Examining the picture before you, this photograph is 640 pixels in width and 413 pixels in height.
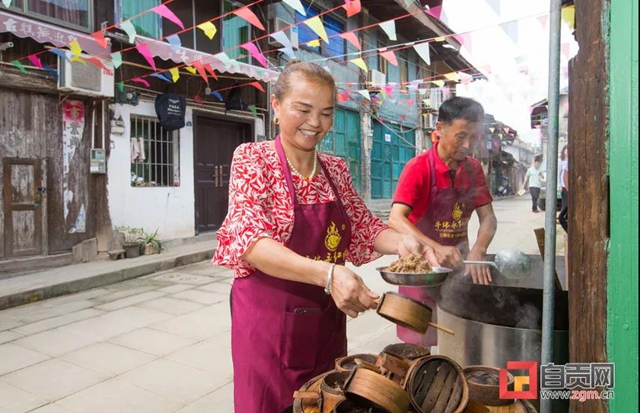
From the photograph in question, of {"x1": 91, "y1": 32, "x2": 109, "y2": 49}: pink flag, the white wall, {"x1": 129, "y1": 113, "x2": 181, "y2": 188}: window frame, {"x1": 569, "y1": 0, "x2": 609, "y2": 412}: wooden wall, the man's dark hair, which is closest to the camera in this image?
{"x1": 569, "y1": 0, "x2": 609, "y2": 412}: wooden wall

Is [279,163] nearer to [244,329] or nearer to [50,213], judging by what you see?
[244,329]

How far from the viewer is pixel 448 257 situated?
2176 millimetres

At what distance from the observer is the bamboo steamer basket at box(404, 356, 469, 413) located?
139cm

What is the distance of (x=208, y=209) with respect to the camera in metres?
10.1

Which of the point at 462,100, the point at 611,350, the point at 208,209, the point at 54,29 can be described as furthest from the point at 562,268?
the point at 208,209

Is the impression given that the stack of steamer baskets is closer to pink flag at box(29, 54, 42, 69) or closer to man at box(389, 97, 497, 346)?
man at box(389, 97, 497, 346)

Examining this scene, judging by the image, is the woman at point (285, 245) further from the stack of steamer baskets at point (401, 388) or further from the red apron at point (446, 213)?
the red apron at point (446, 213)

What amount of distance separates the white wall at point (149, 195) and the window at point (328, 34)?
463cm

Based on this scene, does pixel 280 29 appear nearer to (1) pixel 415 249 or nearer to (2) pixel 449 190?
(2) pixel 449 190

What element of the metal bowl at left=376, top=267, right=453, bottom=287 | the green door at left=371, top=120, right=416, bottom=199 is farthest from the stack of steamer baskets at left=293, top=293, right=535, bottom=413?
the green door at left=371, top=120, right=416, bottom=199

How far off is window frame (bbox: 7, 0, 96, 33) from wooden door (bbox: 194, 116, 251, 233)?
105 inches

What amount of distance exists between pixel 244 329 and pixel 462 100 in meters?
1.78

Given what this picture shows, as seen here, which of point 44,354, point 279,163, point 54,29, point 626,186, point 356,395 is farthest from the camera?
point 54,29

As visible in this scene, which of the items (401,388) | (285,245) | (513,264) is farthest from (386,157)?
(401,388)
